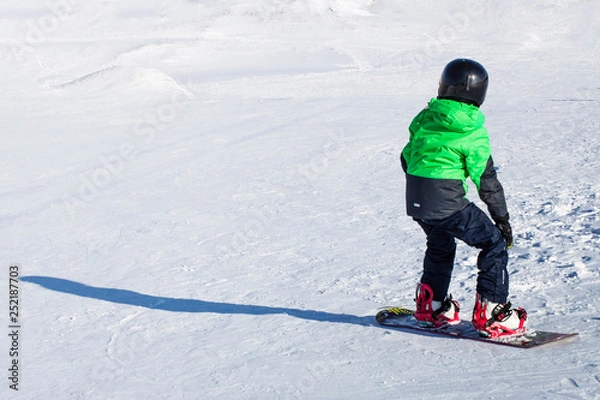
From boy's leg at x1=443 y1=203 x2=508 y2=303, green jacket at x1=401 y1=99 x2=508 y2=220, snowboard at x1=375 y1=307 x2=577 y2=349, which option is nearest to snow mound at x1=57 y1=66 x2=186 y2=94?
snowboard at x1=375 y1=307 x2=577 y2=349

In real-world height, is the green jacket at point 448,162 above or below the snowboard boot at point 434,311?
above

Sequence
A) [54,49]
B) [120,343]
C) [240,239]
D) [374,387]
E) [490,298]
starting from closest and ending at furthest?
1. [374,387]
2. [490,298]
3. [120,343]
4. [240,239]
5. [54,49]

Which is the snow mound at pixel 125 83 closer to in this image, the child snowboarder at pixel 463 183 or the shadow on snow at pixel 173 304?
the shadow on snow at pixel 173 304

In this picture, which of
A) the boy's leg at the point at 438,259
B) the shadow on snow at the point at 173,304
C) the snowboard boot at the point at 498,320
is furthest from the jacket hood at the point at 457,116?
the shadow on snow at the point at 173,304

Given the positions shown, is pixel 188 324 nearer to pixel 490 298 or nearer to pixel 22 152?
pixel 490 298

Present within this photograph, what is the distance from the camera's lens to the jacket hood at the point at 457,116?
369cm

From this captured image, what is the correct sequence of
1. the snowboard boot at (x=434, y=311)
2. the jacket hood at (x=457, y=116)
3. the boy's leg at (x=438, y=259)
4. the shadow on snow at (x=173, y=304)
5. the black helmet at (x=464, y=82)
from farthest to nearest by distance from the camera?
the shadow on snow at (x=173, y=304) → the snowboard boot at (x=434, y=311) → the boy's leg at (x=438, y=259) → the black helmet at (x=464, y=82) → the jacket hood at (x=457, y=116)

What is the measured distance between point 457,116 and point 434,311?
1.20 meters

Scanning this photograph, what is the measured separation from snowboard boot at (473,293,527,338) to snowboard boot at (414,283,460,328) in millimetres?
259

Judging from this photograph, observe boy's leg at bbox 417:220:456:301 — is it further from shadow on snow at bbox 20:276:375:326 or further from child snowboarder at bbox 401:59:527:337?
shadow on snow at bbox 20:276:375:326

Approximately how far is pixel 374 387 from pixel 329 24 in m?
26.6

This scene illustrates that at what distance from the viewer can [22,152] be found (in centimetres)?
1074

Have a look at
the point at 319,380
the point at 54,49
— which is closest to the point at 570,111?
Answer: the point at 319,380

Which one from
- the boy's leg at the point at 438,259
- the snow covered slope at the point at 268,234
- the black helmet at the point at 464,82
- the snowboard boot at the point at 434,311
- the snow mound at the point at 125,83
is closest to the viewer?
the black helmet at the point at 464,82
